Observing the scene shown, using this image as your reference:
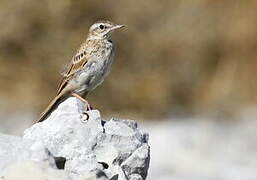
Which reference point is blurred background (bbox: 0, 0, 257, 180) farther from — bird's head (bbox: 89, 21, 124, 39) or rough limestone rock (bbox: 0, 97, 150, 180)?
rough limestone rock (bbox: 0, 97, 150, 180)

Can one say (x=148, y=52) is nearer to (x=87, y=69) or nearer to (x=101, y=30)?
(x=101, y=30)

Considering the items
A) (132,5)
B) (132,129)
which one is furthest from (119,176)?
(132,5)

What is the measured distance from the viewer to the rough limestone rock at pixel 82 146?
8586 mm

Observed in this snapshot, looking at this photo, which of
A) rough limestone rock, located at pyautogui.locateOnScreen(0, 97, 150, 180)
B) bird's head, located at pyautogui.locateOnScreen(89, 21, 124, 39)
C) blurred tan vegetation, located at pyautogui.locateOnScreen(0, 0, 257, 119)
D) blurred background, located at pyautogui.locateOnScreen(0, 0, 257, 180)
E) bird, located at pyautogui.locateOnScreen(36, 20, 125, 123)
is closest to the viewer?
rough limestone rock, located at pyautogui.locateOnScreen(0, 97, 150, 180)

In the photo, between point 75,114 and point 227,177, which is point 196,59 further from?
point 75,114

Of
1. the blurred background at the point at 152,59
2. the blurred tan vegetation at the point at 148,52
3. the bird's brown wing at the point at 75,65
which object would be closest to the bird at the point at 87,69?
the bird's brown wing at the point at 75,65

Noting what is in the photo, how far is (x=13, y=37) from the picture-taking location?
2147 centimetres

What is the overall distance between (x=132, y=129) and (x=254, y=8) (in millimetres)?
12582

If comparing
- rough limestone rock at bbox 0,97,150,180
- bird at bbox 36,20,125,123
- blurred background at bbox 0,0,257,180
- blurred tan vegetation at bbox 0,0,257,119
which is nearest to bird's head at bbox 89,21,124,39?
bird at bbox 36,20,125,123

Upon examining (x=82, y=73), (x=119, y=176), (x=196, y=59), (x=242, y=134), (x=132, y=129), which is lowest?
(x=119, y=176)

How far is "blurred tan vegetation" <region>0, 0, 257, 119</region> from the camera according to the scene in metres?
21.5

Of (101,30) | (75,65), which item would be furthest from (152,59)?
(75,65)

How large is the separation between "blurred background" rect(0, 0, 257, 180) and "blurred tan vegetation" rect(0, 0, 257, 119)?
0.02 m

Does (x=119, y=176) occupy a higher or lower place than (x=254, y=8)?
lower
